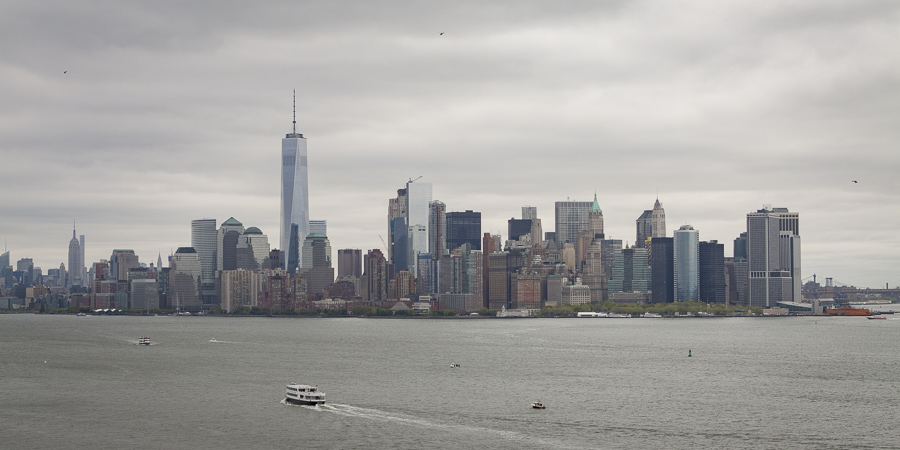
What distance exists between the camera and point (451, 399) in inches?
3772

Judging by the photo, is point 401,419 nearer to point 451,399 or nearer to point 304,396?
point 304,396

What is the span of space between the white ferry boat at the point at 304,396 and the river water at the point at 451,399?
180cm

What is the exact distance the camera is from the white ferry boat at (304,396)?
89.8 meters

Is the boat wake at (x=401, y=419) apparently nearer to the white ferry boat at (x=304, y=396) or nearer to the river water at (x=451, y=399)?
the river water at (x=451, y=399)

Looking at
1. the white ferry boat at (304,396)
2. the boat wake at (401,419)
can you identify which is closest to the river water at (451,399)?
the boat wake at (401,419)

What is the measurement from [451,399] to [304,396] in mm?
14922

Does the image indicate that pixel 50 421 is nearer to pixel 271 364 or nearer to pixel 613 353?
pixel 271 364

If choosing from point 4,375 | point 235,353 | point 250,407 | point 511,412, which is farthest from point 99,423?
point 235,353

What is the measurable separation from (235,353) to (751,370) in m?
78.6

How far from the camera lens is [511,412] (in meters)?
87.1

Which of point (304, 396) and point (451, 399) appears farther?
point (451, 399)

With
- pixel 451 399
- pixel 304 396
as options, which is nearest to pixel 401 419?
pixel 304 396

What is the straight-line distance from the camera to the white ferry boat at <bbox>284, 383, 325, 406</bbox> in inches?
3536

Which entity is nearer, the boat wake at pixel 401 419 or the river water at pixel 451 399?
the river water at pixel 451 399
